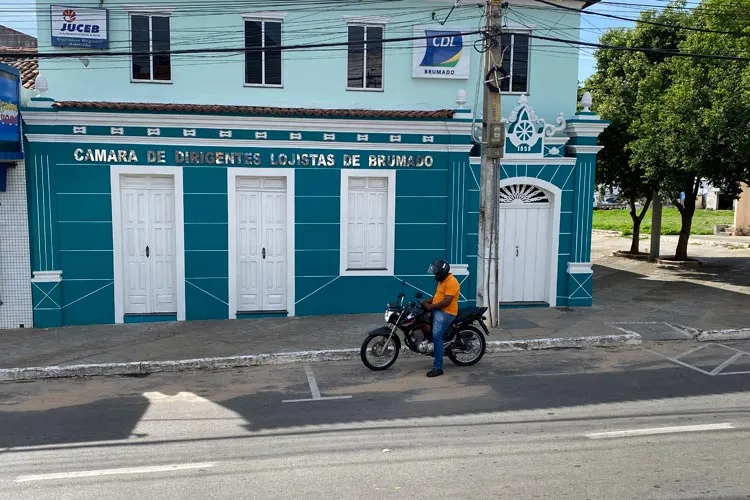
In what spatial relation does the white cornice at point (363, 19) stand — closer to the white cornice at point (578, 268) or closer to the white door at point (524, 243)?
the white door at point (524, 243)

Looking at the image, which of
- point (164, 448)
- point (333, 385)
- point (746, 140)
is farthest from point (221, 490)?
point (746, 140)

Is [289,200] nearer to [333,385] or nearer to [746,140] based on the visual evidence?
[333,385]

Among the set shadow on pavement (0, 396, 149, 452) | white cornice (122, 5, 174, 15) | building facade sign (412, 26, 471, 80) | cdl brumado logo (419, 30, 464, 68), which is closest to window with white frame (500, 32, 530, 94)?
building facade sign (412, 26, 471, 80)

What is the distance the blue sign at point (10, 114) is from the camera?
10523 mm

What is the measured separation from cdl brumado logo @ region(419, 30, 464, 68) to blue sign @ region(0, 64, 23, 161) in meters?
7.57

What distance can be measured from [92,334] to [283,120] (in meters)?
4.89

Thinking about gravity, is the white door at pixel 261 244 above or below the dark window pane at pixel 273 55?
below

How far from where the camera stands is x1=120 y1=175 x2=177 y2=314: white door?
11820 mm

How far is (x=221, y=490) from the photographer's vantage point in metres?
5.24

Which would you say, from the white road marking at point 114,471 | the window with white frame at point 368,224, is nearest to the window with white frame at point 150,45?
the window with white frame at point 368,224

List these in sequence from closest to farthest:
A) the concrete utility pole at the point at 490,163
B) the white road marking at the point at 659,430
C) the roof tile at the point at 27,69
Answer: the white road marking at the point at 659,430 < the concrete utility pole at the point at 490,163 < the roof tile at the point at 27,69

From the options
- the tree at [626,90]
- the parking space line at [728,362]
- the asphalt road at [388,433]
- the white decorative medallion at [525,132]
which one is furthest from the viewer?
the tree at [626,90]

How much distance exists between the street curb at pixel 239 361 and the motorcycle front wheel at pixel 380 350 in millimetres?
900

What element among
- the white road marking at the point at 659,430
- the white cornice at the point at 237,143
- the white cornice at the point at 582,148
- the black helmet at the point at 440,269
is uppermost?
the white cornice at the point at 582,148
